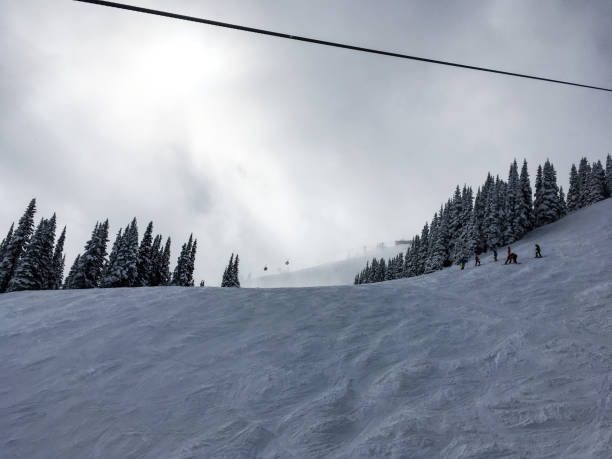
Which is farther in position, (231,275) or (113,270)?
(231,275)

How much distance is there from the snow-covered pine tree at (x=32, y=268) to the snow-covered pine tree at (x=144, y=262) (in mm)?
11659

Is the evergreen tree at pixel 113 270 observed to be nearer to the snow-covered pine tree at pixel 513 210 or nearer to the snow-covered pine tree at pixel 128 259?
the snow-covered pine tree at pixel 128 259

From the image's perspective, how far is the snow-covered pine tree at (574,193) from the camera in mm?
69812

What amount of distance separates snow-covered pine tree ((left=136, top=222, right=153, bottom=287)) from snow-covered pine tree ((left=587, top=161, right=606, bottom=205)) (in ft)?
259

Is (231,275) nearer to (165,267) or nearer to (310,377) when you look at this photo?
(165,267)

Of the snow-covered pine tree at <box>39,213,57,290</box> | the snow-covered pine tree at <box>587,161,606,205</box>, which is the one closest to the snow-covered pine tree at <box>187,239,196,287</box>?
the snow-covered pine tree at <box>39,213,57,290</box>

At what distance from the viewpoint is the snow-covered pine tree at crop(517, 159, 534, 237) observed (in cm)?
5572

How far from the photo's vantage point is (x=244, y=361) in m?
9.45

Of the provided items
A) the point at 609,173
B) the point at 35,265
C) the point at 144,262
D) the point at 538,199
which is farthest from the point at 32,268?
the point at 609,173

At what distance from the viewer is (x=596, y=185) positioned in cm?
6266

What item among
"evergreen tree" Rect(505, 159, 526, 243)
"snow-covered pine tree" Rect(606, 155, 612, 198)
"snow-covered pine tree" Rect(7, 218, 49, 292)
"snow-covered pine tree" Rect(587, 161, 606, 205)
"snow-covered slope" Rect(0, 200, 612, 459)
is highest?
"snow-covered pine tree" Rect(606, 155, 612, 198)

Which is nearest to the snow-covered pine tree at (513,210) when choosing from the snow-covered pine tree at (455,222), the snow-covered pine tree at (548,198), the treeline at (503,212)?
the treeline at (503,212)

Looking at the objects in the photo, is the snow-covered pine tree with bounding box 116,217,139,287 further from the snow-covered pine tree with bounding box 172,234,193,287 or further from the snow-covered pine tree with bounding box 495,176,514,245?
the snow-covered pine tree with bounding box 495,176,514,245

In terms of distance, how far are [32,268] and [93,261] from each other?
23.9 feet
